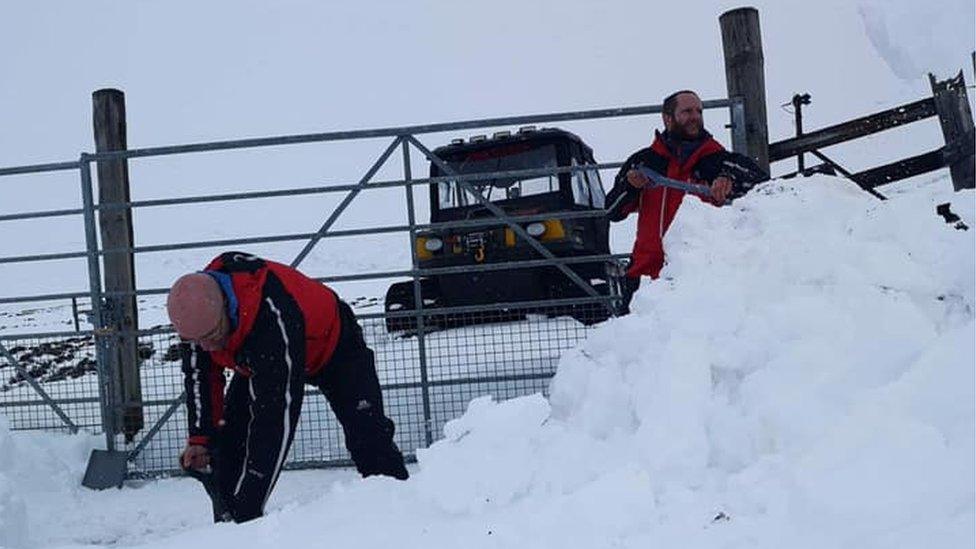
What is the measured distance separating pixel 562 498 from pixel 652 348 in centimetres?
62

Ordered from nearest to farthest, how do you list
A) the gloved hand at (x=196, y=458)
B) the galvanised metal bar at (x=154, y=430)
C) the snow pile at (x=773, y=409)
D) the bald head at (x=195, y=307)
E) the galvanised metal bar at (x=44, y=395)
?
1. the snow pile at (x=773, y=409)
2. the bald head at (x=195, y=307)
3. the gloved hand at (x=196, y=458)
4. the galvanised metal bar at (x=154, y=430)
5. the galvanised metal bar at (x=44, y=395)

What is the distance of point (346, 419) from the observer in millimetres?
3693

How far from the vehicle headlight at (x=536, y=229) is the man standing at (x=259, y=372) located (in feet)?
12.5

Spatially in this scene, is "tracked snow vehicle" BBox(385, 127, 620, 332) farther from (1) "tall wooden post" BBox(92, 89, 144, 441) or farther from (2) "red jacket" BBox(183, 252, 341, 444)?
(2) "red jacket" BBox(183, 252, 341, 444)

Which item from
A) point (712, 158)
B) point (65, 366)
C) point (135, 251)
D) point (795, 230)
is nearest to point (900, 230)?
point (795, 230)

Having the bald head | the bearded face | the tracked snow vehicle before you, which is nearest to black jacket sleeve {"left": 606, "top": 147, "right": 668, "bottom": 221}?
the bearded face

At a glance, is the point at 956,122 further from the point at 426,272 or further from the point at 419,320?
the point at 419,320

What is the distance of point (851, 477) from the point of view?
1740 millimetres

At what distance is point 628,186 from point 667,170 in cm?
20

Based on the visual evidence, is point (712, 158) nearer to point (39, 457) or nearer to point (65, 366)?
point (39, 457)

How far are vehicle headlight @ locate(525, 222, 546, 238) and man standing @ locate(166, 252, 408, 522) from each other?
381cm

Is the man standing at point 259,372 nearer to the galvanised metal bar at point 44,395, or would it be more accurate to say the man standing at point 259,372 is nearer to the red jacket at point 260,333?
the red jacket at point 260,333

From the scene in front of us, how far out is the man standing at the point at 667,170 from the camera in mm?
4309

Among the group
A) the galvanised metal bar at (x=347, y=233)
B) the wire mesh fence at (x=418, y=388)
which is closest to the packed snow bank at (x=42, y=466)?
the wire mesh fence at (x=418, y=388)
